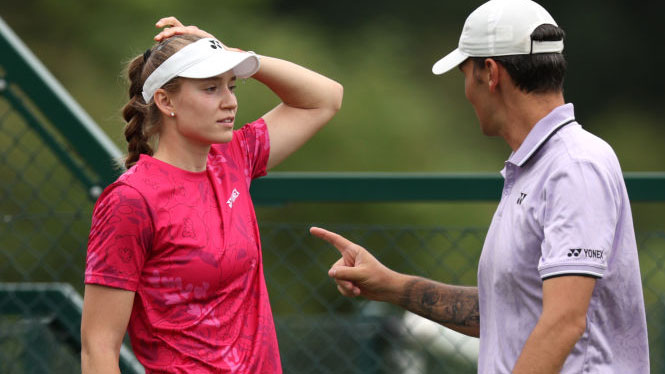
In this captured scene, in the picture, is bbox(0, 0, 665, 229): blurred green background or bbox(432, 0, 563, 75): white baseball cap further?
bbox(0, 0, 665, 229): blurred green background

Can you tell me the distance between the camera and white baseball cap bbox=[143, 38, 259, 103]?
213 centimetres

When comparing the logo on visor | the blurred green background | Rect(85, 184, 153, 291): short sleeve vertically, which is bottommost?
the blurred green background

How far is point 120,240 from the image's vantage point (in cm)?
201

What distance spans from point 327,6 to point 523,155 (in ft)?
20.0

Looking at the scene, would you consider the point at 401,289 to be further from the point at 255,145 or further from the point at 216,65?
the point at 216,65

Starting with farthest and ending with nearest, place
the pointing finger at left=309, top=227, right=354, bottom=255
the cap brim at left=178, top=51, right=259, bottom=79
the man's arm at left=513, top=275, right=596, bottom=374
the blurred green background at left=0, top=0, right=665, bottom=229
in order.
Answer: the blurred green background at left=0, top=0, right=665, bottom=229, the pointing finger at left=309, top=227, right=354, bottom=255, the cap brim at left=178, top=51, right=259, bottom=79, the man's arm at left=513, top=275, right=596, bottom=374

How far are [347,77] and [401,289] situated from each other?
4442 millimetres

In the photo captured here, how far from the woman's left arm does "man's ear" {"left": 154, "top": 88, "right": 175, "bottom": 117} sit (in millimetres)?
303

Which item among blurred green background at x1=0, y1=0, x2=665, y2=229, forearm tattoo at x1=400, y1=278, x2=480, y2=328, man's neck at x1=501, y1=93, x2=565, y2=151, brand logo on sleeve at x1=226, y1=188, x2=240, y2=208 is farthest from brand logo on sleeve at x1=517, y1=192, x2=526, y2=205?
blurred green background at x1=0, y1=0, x2=665, y2=229

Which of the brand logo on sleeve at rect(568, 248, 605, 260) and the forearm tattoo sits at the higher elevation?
the brand logo on sleeve at rect(568, 248, 605, 260)

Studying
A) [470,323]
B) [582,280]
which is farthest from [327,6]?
[582,280]

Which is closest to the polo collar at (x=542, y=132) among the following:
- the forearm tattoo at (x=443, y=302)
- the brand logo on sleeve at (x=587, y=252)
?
the brand logo on sleeve at (x=587, y=252)

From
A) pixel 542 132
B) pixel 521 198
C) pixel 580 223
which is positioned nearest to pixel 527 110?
pixel 542 132

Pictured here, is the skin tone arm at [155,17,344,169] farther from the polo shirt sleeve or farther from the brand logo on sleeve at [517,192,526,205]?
the polo shirt sleeve
